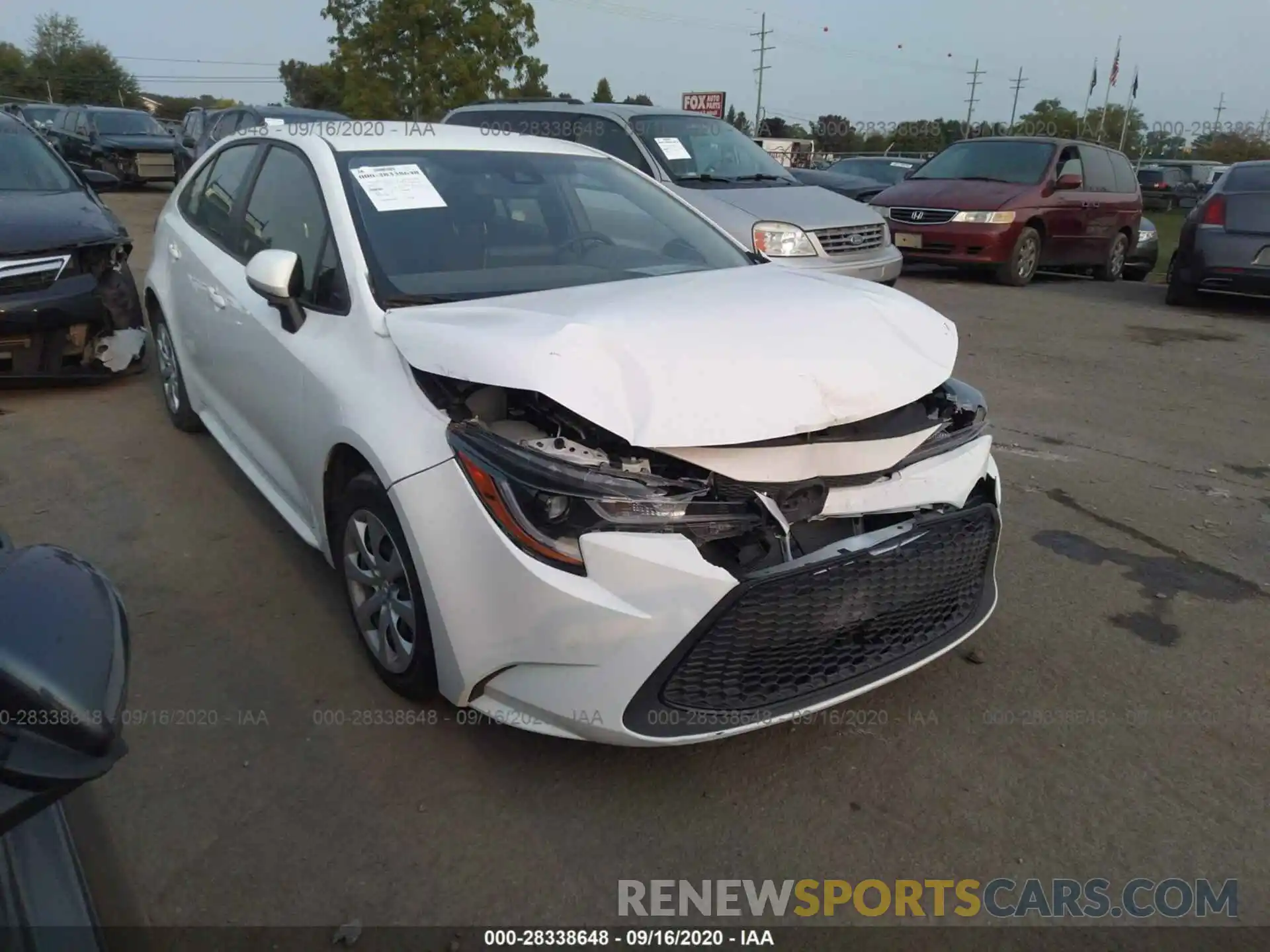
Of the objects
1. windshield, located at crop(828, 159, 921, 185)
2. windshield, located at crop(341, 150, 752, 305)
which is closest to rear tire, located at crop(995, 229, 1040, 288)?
windshield, located at crop(828, 159, 921, 185)

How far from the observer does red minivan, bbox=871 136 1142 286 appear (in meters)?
11.0

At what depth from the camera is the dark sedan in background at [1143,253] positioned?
13258 millimetres

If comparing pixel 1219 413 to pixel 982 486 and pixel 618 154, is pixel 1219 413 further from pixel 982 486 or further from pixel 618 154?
pixel 618 154

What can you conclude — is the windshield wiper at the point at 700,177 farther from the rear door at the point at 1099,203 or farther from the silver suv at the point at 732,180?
the rear door at the point at 1099,203

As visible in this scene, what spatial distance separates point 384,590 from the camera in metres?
2.84

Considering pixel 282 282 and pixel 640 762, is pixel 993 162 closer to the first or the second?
pixel 282 282

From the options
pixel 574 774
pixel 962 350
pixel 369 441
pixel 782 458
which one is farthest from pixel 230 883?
pixel 962 350

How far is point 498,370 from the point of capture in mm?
2396

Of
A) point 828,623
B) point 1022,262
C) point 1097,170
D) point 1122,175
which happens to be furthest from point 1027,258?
point 828,623

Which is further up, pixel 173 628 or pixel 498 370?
pixel 498 370

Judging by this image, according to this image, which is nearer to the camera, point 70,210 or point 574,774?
Answer: point 574,774

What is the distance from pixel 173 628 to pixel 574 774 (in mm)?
1612

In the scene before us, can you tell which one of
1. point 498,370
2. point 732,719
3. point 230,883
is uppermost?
point 498,370
